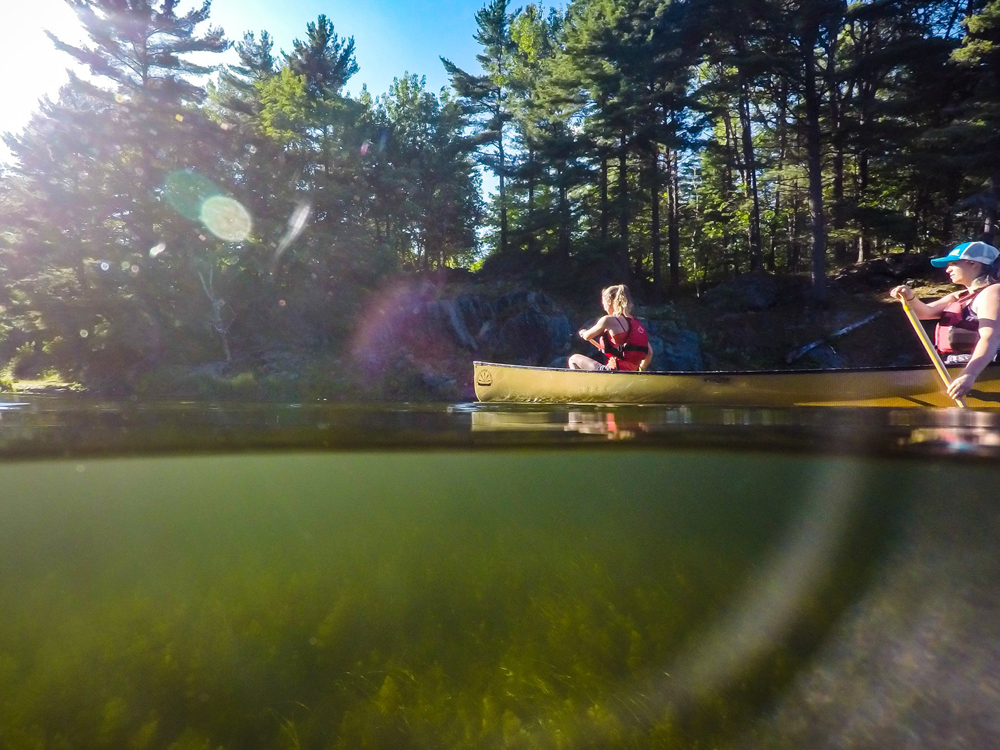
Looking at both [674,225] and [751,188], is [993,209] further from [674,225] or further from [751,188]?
[674,225]

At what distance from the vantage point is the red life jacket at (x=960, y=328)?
20.4ft

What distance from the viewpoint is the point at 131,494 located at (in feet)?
22.3

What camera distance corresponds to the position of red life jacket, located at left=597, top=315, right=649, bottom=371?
905cm

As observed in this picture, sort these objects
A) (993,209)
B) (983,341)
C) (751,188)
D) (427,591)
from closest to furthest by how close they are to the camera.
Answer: (427,591)
(983,341)
(993,209)
(751,188)

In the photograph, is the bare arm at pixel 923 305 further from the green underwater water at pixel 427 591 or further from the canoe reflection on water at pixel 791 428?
the green underwater water at pixel 427 591

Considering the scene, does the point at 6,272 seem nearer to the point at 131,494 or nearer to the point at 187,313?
the point at 187,313

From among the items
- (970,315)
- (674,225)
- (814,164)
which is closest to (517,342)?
(674,225)

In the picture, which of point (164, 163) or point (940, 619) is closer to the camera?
point (940, 619)

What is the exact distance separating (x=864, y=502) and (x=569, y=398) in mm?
3603

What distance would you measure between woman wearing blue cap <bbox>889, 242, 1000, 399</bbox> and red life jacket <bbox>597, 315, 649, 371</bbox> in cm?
337

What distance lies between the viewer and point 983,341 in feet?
18.2

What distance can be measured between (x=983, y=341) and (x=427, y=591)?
5474 mm

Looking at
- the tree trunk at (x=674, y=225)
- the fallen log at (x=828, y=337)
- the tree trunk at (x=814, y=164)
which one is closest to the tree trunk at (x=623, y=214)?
the tree trunk at (x=674, y=225)

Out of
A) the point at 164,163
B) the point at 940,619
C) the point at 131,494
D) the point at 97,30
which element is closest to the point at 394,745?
the point at 940,619
